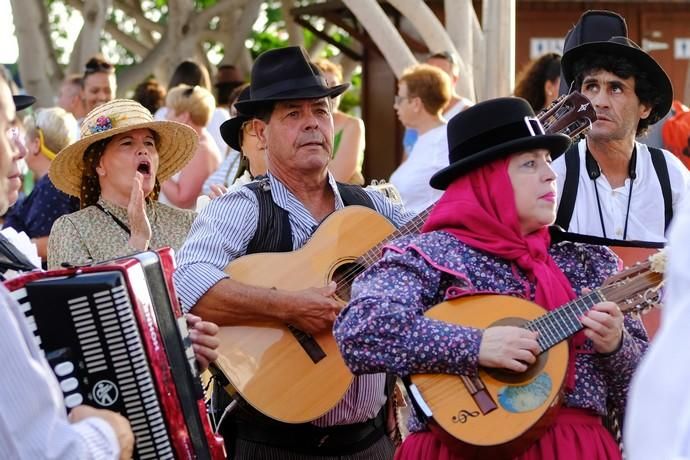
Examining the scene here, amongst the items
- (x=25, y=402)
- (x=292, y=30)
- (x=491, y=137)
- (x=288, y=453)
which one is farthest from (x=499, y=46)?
(x=292, y=30)

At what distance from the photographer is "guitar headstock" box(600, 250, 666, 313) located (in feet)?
13.3

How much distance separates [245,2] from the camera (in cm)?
1644

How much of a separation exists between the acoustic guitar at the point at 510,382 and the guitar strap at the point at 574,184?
106 centimetres

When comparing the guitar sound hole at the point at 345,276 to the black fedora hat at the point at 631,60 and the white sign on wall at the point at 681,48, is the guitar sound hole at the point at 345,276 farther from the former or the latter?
the white sign on wall at the point at 681,48

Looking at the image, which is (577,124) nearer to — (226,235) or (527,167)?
(527,167)

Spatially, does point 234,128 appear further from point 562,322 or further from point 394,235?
point 562,322

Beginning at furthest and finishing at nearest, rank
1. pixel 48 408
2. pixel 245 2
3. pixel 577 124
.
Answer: pixel 245 2
pixel 577 124
pixel 48 408

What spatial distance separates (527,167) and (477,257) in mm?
335

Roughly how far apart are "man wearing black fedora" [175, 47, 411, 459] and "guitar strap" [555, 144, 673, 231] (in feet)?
2.13

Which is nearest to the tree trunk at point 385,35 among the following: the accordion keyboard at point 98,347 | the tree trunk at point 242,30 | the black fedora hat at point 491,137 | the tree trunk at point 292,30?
the black fedora hat at point 491,137

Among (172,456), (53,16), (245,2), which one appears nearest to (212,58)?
(53,16)

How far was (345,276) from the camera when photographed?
5.07 meters

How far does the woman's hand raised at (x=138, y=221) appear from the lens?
17.7 ft

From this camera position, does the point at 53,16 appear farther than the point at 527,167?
Yes
